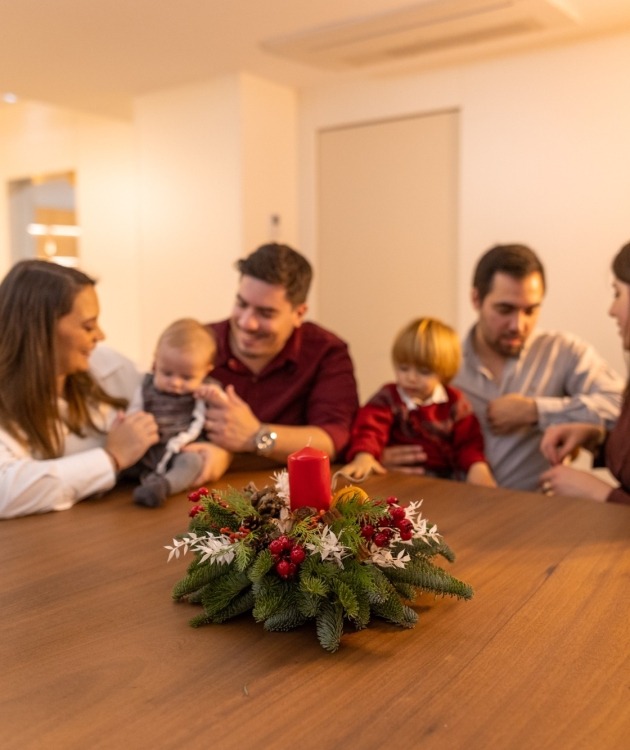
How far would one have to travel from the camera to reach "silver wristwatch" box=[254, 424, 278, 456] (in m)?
2.04

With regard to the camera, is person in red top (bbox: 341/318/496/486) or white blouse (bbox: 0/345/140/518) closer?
white blouse (bbox: 0/345/140/518)

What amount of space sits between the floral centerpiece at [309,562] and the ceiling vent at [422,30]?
10.6 feet

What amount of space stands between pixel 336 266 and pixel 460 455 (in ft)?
10.7

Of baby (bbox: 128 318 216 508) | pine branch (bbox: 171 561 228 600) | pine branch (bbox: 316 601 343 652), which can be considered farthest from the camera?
baby (bbox: 128 318 216 508)

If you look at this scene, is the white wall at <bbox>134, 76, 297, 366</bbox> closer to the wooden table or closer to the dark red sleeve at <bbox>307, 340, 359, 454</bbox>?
the dark red sleeve at <bbox>307, 340, 359, 454</bbox>

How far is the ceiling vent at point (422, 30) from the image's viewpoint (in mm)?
3768

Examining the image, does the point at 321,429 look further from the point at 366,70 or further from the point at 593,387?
the point at 366,70

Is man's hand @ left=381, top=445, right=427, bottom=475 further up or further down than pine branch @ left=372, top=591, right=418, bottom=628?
further down

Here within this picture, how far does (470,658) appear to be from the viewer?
0.96 metres

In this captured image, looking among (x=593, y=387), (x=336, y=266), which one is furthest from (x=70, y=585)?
(x=336, y=266)

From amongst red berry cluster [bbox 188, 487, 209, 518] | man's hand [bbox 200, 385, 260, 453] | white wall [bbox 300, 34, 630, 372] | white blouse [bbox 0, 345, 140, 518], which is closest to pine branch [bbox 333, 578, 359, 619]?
red berry cluster [bbox 188, 487, 209, 518]

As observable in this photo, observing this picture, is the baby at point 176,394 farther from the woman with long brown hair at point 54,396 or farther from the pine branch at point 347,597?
the pine branch at point 347,597

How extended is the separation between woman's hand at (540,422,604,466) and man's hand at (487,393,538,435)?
0.18 meters

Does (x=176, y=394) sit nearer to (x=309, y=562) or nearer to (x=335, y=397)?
(x=335, y=397)
